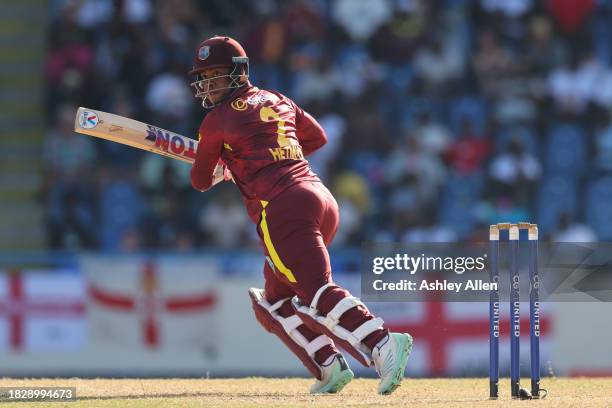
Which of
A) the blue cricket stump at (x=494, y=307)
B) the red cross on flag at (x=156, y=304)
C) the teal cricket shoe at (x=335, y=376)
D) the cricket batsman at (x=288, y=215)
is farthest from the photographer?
the red cross on flag at (x=156, y=304)

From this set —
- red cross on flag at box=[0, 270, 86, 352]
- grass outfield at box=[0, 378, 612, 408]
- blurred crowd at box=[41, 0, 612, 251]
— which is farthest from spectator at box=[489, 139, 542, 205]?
grass outfield at box=[0, 378, 612, 408]

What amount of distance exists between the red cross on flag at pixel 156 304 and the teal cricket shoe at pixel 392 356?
513 centimetres

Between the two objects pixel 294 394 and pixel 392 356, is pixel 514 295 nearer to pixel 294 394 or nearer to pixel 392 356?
pixel 392 356

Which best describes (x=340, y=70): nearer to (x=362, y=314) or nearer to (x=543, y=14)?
(x=543, y=14)

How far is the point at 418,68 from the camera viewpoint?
15.8m

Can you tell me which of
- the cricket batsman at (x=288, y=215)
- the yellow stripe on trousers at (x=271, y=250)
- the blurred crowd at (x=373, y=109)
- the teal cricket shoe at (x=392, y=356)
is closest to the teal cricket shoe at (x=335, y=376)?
the cricket batsman at (x=288, y=215)

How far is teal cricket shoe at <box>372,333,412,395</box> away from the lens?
7.26m

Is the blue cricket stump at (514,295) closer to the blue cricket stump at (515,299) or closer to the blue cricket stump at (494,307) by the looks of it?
the blue cricket stump at (515,299)

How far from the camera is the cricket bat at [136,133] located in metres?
8.38

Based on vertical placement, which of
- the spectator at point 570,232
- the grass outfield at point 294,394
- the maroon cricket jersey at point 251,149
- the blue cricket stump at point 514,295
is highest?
the spectator at point 570,232

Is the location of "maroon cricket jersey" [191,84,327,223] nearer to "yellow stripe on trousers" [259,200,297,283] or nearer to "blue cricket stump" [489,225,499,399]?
"yellow stripe on trousers" [259,200,297,283]

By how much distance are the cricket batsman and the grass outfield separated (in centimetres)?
29

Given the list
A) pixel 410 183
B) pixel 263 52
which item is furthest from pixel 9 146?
pixel 410 183

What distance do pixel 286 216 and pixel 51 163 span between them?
858 centimetres
